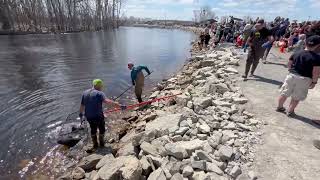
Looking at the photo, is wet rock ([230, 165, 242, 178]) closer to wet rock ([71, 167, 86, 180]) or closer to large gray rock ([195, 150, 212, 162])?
large gray rock ([195, 150, 212, 162])

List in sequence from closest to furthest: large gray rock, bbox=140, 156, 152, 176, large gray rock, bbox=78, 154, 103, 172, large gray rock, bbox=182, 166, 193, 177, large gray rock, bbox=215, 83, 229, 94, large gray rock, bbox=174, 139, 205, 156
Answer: large gray rock, bbox=182, 166, 193, 177 → large gray rock, bbox=140, 156, 152, 176 → large gray rock, bbox=174, 139, 205, 156 → large gray rock, bbox=78, 154, 103, 172 → large gray rock, bbox=215, 83, 229, 94

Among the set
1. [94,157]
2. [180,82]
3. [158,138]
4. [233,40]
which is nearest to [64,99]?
[180,82]

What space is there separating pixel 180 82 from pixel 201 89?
4520mm

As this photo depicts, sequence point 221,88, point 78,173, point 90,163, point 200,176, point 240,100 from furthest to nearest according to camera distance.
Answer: point 221,88 < point 240,100 < point 90,163 < point 78,173 < point 200,176

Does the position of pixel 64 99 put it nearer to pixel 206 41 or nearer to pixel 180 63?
pixel 180 63

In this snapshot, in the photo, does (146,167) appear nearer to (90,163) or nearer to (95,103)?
(90,163)

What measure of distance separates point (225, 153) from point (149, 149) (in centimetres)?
165

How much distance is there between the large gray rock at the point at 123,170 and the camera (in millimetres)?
5523

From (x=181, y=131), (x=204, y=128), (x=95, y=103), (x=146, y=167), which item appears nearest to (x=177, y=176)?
(x=146, y=167)

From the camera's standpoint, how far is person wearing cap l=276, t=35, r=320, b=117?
686 centimetres

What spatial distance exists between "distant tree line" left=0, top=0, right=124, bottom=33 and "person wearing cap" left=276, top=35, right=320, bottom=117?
5668 centimetres

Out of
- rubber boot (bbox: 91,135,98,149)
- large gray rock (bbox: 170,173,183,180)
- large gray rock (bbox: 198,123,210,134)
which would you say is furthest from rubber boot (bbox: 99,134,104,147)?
large gray rock (bbox: 170,173,183,180)

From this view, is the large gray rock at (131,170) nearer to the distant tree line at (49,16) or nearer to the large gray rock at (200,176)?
the large gray rock at (200,176)

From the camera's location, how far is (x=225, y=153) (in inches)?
227
